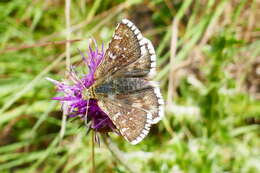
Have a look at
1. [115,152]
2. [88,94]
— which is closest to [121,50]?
[88,94]

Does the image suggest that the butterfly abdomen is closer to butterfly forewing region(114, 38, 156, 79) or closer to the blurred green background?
butterfly forewing region(114, 38, 156, 79)

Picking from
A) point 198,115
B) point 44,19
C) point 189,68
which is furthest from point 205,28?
point 44,19

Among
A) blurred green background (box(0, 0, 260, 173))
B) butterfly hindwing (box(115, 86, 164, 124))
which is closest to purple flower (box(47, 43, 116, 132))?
butterfly hindwing (box(115, 86, 164, 124))

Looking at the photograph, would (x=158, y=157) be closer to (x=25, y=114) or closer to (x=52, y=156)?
(x=52, y=156)

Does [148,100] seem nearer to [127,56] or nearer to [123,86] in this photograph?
[123,86]

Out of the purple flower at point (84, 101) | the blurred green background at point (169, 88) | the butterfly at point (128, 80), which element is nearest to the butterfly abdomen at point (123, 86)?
the butterfly at point (128, 80)

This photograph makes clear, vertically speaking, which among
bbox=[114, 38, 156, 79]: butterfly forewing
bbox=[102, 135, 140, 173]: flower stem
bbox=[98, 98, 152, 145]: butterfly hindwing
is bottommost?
bbox=[102, 135, 140, 173]: flower stem

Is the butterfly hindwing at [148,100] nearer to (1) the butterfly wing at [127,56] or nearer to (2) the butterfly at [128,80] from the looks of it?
(2) the butterfly at [128,80]
